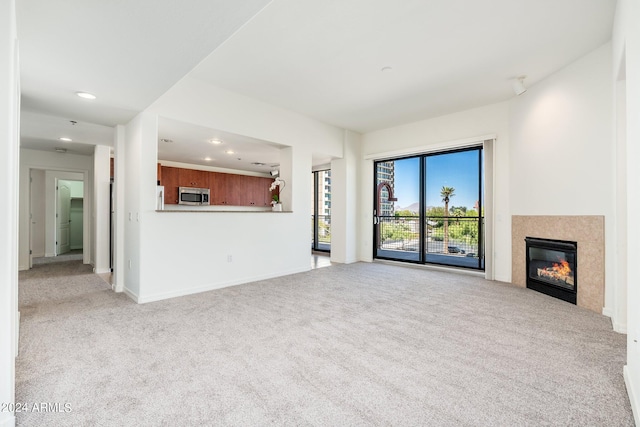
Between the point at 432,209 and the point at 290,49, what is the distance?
4.01 m

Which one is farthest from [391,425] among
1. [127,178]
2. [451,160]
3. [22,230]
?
[22,230]

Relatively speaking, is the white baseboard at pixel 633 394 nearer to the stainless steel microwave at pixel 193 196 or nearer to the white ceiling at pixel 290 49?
the white ceiling at pixel 290 49

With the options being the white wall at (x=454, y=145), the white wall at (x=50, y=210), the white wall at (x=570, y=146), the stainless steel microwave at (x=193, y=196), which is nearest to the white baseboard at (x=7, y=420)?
the white wall at (x=570, y=146)

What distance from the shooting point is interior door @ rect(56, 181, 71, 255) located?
763cm

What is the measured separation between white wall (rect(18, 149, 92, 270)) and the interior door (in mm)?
1792

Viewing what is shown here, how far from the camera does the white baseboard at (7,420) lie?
4.50 ft

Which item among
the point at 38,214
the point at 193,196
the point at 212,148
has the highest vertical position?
the point at 212,148

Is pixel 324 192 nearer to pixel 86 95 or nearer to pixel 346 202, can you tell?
pixel 346 202

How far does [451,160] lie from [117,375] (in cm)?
568

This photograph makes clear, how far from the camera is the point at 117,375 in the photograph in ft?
6.39

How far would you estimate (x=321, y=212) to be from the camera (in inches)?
339

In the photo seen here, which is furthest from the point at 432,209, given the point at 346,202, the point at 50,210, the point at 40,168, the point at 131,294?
the point at 50,210

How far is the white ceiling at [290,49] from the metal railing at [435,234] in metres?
2.18

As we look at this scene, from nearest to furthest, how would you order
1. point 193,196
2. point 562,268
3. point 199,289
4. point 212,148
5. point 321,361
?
point 321,361
point 562,268
point 199,289
point 212,148
point 193,196
